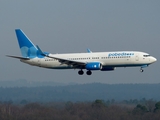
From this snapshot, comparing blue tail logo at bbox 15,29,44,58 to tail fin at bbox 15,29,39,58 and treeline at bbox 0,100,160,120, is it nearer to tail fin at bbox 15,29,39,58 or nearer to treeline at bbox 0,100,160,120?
tail fin at bbox 15,29,39,58

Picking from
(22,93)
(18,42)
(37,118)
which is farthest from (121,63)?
(22,93)

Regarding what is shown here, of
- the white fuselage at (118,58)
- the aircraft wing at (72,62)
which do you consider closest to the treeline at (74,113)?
the aircraft wing at (72,62)

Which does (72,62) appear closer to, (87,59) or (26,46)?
(87,59)

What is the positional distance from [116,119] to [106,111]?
597cm

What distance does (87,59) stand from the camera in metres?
70.6

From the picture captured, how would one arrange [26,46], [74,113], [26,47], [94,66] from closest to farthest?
1. [94,66]
2. [26,47]
3. [26,46]
4. [74,113]

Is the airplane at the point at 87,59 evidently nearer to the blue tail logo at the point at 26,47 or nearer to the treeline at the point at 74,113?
the blue tail logo at the point at 26,47

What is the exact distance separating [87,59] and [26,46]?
39.3 feet

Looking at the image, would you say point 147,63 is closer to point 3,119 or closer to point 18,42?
point 18,42

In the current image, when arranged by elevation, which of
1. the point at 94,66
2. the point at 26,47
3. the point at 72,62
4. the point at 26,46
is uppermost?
the point at 26,46

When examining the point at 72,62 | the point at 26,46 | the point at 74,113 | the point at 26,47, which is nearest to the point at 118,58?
the point at 72,62

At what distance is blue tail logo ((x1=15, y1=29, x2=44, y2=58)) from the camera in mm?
76062

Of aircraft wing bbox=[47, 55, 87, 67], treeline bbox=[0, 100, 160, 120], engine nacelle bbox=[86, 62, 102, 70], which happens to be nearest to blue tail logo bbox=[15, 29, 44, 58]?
aircraft wing bbox=[47, 55, 87, 67]

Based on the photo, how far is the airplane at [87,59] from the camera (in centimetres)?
6762
